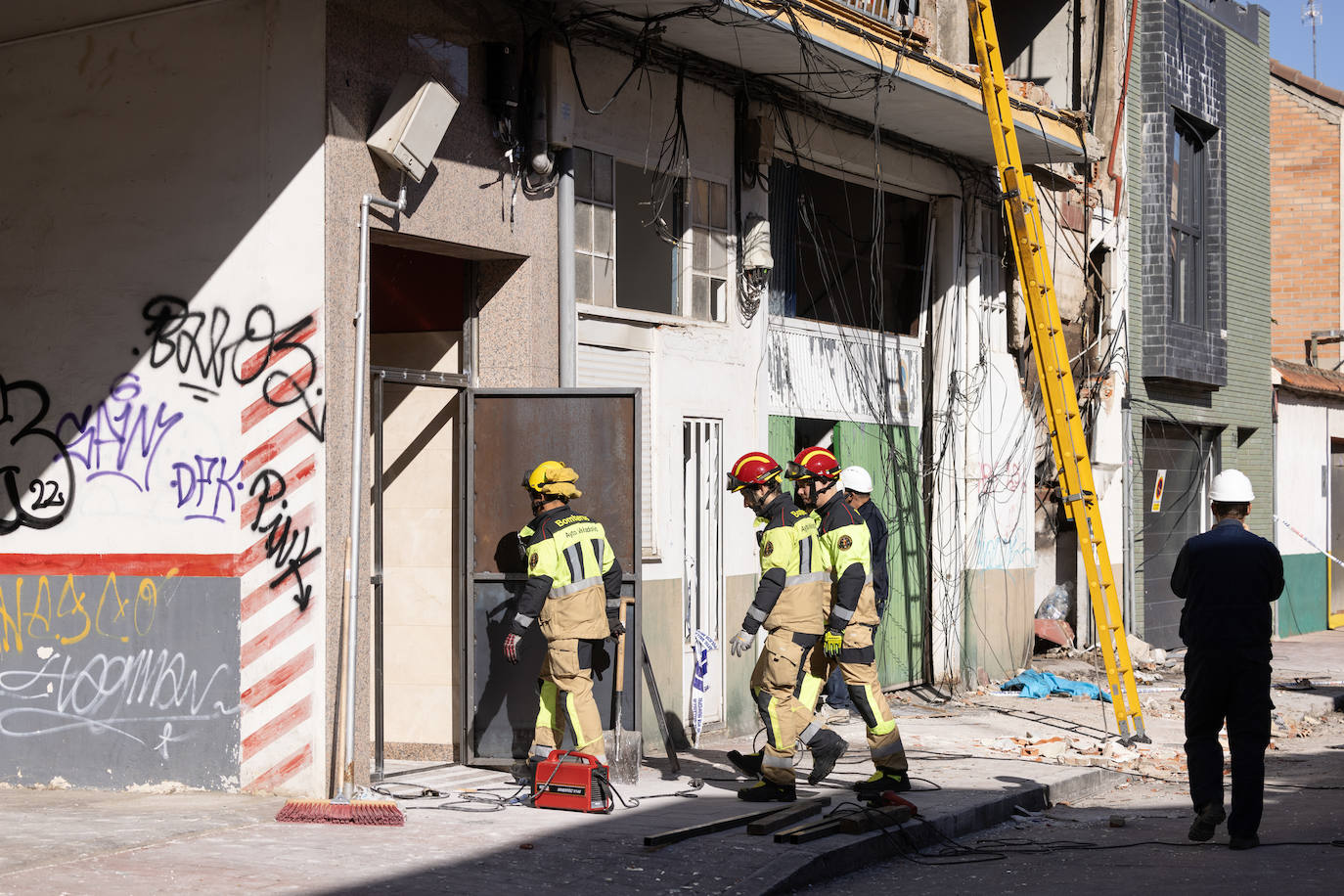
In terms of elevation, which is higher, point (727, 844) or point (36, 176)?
point (36, 176)

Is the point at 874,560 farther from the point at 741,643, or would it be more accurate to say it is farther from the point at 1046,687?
the point at 1046,687

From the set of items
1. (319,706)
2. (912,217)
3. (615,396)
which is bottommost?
(319,706)

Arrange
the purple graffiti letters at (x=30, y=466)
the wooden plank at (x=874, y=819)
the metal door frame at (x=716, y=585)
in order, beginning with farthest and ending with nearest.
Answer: the metal door frame at (x=716, y=585), the purple graffiti letters at (x=30, y=466), the wooden plank at (x=874, y=819)

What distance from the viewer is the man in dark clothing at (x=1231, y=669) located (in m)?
8.16

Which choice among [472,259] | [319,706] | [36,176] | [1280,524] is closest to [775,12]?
[472,259]

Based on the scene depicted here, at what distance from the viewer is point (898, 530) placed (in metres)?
14.5

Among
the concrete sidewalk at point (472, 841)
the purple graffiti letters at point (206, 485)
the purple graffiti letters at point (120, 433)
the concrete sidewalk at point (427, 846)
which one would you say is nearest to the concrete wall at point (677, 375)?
the concrete sidewalk at point (472, 841)

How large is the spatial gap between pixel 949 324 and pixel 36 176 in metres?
8.67

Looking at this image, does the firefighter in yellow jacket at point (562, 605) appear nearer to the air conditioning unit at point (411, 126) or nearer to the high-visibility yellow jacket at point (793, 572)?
the high-visibility yellow jacket at point (793, 572)

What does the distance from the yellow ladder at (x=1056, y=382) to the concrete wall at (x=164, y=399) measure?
217 inches

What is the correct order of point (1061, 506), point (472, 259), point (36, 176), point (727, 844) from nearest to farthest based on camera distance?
point (727, 844)
point (36, 176)
point (472, 259)
point (1061, 506)

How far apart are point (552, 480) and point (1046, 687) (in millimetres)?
7673

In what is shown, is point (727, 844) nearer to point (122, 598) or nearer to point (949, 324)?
point (122, 598)

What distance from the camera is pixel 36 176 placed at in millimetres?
9359
